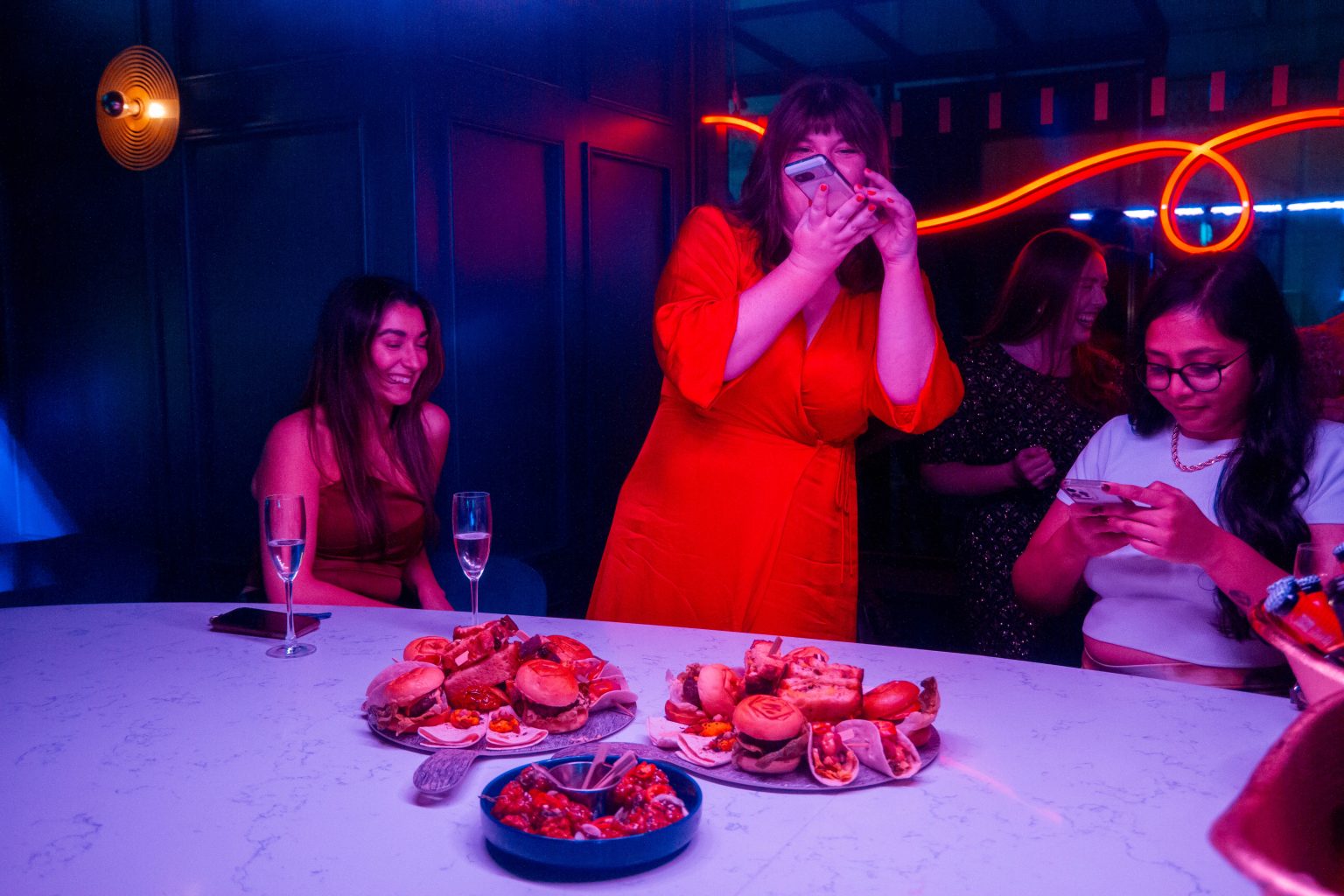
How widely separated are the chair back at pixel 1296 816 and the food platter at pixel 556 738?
2.74ft

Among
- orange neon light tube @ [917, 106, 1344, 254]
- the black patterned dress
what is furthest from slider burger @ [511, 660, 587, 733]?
orange neon light tube @ [917, 106, 1344, 254]

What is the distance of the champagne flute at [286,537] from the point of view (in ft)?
4.95

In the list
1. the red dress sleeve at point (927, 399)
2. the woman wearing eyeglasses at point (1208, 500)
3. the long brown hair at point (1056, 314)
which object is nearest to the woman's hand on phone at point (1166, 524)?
the woman wearing eyeglasses at point (1208, 500)

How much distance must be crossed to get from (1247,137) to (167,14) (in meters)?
3.39

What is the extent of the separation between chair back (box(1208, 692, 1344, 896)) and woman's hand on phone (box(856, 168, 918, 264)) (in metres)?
1.40

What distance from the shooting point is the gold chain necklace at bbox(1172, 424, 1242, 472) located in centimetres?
174

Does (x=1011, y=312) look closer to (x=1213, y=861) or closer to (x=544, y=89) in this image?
(x=544, y=89)

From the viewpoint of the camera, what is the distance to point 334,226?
293 centimetres

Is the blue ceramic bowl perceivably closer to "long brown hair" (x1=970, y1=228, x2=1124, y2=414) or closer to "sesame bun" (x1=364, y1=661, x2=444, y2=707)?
"sesame bun" (x1=364, y1=661, x2=444, y2=707)

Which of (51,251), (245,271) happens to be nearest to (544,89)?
(245,271)

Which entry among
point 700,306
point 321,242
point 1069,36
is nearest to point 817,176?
point 700,306

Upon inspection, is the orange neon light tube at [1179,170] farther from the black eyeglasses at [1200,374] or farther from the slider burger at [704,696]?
the slider burger at [704,696]

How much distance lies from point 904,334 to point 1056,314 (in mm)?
1271

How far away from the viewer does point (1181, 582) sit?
166 cm
